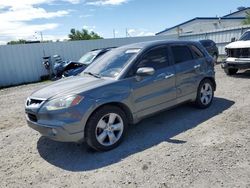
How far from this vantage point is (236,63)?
31.4ft

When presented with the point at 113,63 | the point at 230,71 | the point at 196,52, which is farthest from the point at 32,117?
the point at 230,71

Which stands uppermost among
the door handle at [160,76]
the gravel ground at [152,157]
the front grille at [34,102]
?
the door handle at [160,76]

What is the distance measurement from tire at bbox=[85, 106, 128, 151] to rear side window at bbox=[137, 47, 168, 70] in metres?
1.06

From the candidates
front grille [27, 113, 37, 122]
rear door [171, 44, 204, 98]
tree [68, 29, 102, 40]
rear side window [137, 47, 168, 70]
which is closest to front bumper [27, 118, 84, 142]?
front grille [27, 113, 37, 122]

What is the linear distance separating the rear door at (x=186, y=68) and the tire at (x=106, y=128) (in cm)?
165

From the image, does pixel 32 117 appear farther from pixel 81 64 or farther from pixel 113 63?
pixel 81 64

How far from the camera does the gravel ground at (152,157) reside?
3373mm

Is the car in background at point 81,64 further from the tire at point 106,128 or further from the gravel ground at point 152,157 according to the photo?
the tire at point 106,128

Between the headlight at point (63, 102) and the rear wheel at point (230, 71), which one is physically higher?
the headlight at point (63, 102)

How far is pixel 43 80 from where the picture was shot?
1602cm

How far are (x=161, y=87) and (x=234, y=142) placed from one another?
167cm

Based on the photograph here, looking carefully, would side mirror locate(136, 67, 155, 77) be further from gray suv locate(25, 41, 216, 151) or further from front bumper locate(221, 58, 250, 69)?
front bumper locate(221, 58, 250, 69)

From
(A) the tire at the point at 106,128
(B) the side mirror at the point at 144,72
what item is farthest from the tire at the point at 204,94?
(A) the tire at the point at 106,128

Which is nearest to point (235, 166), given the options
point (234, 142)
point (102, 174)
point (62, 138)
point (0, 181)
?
point (234, 142)
